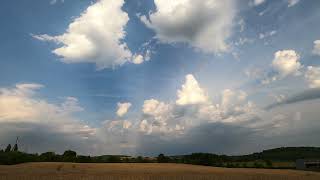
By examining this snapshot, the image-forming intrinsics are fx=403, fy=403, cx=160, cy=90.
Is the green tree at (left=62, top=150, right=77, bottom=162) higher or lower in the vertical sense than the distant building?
higher

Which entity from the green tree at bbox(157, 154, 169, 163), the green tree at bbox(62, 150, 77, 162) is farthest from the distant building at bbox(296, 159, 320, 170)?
the green tree at bbox(62, 150, 77, 162)

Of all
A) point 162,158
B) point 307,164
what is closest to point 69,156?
point 162,158

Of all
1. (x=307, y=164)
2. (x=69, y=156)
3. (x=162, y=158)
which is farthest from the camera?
(x=162, y=158)

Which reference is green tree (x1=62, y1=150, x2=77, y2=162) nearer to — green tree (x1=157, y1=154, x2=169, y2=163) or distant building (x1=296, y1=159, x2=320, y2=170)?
green tree (x1=157, y1=154, x2=169, y2=163)

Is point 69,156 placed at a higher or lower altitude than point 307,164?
higher

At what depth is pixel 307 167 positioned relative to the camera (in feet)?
458

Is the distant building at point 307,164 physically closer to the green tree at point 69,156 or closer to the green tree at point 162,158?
the green tree at point 162,158

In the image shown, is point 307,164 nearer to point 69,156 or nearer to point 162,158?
point 162,158

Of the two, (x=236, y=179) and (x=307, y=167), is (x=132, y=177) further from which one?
(x=307, y=167)

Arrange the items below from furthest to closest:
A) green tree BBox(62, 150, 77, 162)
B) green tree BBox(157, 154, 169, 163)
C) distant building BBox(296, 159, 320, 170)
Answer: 1. green tree BBox(157, 154, 169, 163)
2. distant building BBox(296, 159, 320, 170)
3. green tree BBox(62, 150, 77, 162)

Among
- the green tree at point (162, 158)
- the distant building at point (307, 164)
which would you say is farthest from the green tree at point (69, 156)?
the distant building at point (307, 164)

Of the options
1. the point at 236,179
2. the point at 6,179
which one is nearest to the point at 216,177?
the point at 236,179

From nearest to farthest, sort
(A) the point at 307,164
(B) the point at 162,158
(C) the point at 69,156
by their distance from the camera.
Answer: (C) the point at 69,156
(A) the point at 307,164
(B) the point at 162,158

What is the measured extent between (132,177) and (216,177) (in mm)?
15205
